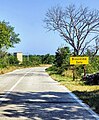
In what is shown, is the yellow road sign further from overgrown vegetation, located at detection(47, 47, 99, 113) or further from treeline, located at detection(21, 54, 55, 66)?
treeline, located at detection(21, 54, 55, 66)

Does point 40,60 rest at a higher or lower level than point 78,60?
higher

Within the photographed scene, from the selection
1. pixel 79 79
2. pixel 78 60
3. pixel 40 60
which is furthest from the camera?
pixel 40 60

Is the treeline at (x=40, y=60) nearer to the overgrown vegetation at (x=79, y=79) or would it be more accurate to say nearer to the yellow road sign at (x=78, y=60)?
the overgrown vegetation at (x=79, y=79)

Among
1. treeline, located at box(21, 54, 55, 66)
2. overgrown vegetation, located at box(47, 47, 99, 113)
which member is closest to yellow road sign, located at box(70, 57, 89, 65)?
overgrown vegetation, located at box(47, 47, 99, 113)

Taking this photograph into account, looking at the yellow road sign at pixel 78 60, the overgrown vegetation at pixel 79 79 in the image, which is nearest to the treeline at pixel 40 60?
the overgrown vegetation at pixel 79 79

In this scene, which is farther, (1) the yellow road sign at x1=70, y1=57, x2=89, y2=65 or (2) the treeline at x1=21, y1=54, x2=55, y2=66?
(2) the treeline at x1=21, y1=54, x2=55, y2=66

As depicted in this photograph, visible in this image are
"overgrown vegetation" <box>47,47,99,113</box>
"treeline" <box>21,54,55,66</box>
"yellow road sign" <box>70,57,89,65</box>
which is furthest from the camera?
"treeline" <box>21,54,55,66</box>

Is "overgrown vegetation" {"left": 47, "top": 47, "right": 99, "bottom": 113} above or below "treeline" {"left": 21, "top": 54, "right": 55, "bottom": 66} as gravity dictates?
below

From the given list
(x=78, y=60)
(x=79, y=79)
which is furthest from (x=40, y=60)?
(x=78, y=60)

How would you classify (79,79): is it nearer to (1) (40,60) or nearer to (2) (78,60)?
(2) (78,60)

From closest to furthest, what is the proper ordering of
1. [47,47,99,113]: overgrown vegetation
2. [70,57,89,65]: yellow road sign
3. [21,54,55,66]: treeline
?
[47,47,99,113]: overgrown vegetation < [70,57,89,65]: yellow road sign < [21,54,55,66]: treeline

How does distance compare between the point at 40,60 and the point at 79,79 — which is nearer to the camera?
the point at 79,79

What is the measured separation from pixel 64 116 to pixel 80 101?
426 cm

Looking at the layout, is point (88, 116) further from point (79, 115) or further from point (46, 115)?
point (46, 115)
